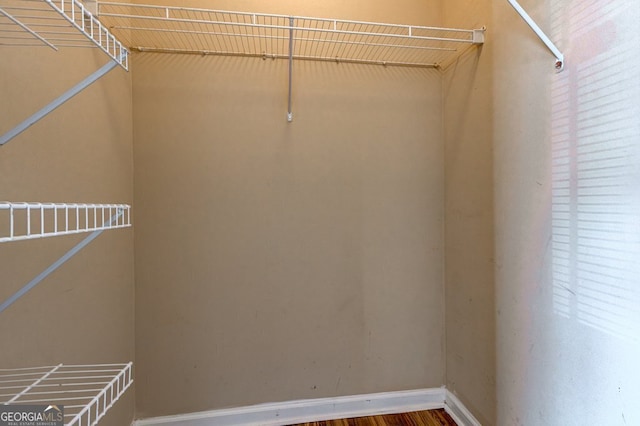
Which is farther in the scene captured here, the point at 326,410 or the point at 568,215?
the point at 326,410

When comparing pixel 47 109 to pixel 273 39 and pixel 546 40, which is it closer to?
pixel 273 39

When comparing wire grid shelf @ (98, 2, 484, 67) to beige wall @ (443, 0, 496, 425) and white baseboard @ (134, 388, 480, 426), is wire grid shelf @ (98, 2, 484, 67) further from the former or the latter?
white baseboard @ (134, 388, 480, 426)

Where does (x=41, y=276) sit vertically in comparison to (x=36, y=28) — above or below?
below

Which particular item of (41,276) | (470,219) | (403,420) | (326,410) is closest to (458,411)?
(403,420)

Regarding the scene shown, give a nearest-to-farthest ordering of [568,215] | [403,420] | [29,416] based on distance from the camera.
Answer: [29,416]
[568,215]
[403,420]

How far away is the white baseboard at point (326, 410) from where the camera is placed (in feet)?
4.67

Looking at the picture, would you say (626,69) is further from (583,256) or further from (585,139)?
(583,256)

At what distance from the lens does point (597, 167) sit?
83 cm

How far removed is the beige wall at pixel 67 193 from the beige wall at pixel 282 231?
139mm

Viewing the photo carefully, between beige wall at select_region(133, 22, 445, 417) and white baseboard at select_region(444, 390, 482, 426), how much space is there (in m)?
0.10

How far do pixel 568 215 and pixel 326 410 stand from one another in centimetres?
137

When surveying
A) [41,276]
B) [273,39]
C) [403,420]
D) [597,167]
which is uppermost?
[273,39]

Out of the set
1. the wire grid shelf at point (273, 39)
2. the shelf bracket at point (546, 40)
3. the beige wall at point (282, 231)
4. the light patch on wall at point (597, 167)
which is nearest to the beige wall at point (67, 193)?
the beige wall at point (282, 231)

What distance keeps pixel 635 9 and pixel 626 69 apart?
0.14 metres
